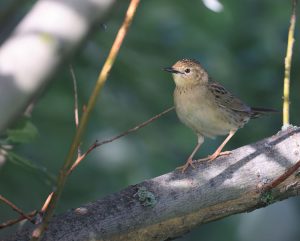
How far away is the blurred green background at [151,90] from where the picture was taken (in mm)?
4523

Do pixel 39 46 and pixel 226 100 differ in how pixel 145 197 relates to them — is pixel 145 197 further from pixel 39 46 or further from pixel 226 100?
pixel 226 100

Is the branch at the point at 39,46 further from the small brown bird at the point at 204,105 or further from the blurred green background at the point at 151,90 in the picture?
the small brown bird at the point at 204,105

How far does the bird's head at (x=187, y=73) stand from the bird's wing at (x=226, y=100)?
0.34 ft

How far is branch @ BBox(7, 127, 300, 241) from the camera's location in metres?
2.70

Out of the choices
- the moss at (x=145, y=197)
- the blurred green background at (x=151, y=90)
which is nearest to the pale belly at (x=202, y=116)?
the blurred green background at (x=151, y=90)

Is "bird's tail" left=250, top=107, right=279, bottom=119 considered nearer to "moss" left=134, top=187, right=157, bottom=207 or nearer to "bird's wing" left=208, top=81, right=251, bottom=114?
"bird's wing" left=208, top=81, right=251, bottom=114

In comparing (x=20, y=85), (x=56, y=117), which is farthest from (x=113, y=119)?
(x=20, y=85)

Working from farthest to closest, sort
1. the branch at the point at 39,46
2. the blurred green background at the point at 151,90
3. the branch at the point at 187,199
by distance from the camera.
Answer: the blurred green background at the point at 151,90
the branch at the point at 187,199
the branch at the point at 39,46

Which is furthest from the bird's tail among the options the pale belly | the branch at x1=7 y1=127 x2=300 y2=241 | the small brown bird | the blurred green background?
the branch at x1=7 y1=127 x2=300 y2=241

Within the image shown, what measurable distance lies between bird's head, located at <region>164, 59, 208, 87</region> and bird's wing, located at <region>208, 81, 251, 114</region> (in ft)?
0.34

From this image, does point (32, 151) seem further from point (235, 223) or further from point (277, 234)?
Answer: point (277, 234)

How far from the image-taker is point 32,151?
4.94 meters

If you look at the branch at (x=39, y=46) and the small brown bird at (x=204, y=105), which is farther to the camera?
the small brown bird at (x=204, y=105)

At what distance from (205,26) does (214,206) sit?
2.11 m
